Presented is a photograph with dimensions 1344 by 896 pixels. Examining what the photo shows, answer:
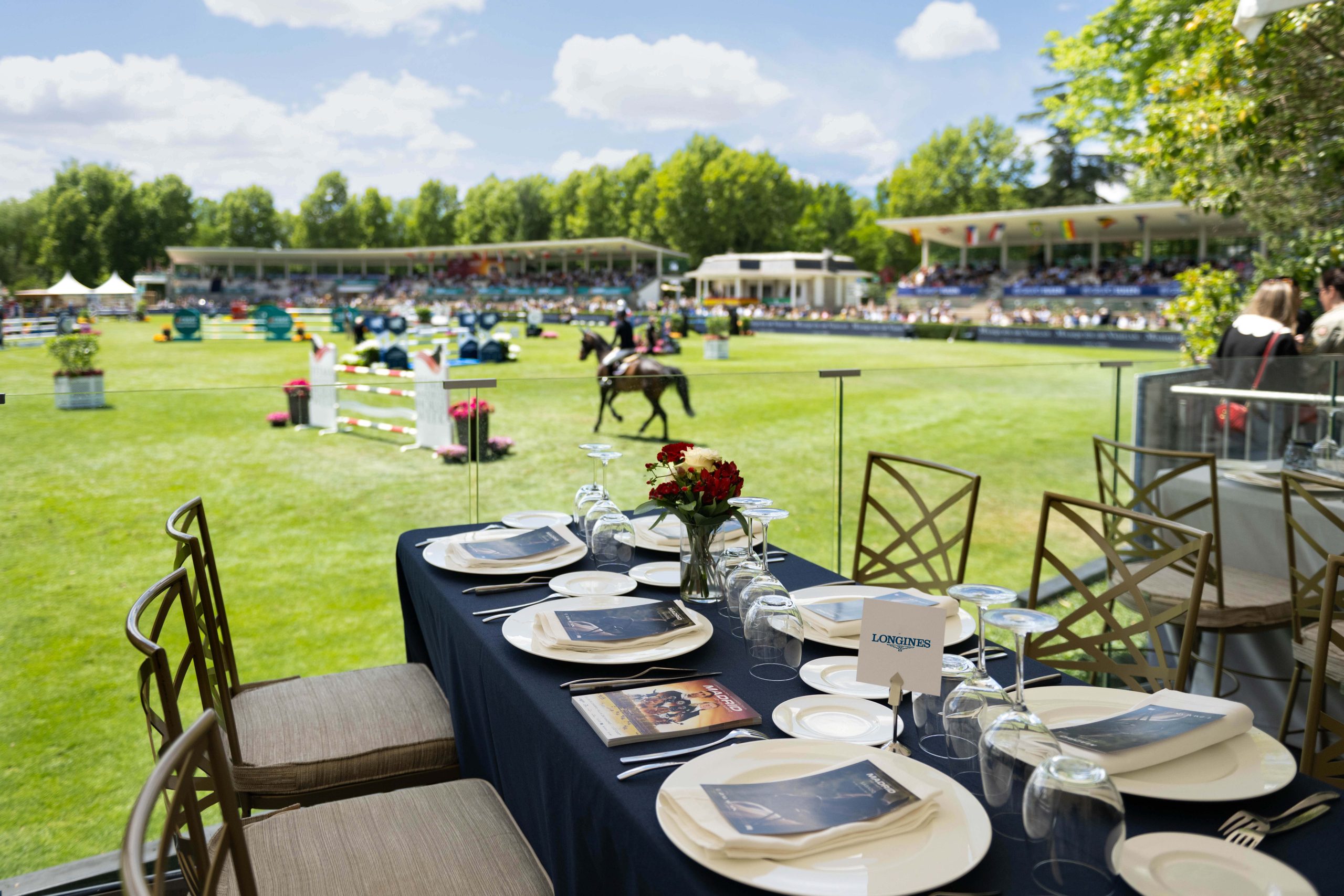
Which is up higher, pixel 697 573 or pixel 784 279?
pixel 784 279

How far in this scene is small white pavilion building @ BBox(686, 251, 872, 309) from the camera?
51875 mm

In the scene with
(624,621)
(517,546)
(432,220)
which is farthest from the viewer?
(432,220)

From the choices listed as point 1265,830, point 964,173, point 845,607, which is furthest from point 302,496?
point 964,173

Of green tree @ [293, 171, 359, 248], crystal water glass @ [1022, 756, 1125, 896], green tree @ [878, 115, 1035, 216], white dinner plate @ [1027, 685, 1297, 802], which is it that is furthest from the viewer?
green tree @ [293, 171, 359, 248]

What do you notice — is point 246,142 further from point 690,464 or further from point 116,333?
point 690,464

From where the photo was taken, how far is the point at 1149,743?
4.23ft

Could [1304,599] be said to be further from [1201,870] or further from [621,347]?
[621,347]

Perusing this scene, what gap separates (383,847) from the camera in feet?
5.97

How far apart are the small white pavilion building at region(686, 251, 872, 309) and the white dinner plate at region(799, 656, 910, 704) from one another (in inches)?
1971

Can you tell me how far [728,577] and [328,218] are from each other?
9708cm

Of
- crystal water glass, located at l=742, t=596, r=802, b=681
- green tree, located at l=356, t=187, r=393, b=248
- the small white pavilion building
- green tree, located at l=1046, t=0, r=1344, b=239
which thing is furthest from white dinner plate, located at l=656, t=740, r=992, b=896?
green tree, located at l=356, t=187, r=393, b=248

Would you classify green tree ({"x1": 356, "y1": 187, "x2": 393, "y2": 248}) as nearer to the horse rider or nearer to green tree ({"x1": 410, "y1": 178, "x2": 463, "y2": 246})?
green tree ({"x1": 410, "y1": 178, "x2": 463, "y2": 246})

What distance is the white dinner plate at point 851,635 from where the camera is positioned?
1.88 m

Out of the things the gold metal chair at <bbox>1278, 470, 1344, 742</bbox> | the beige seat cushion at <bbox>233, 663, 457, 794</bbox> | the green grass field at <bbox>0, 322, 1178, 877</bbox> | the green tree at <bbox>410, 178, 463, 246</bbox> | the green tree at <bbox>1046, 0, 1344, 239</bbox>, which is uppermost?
the green tree at <bbox>410, 178, 463, 246</bbox>
